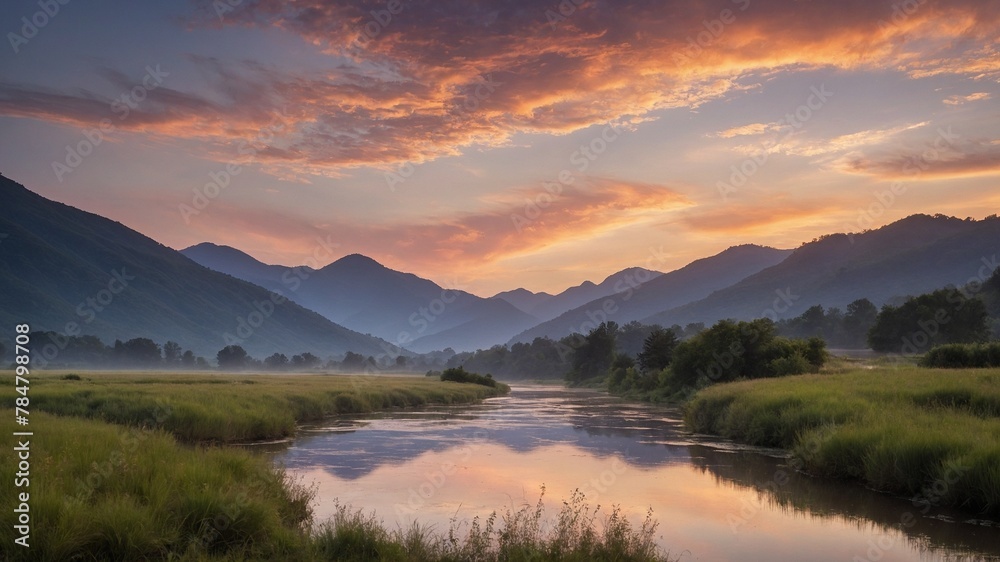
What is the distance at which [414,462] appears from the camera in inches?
948

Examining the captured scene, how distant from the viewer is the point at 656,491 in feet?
64.2

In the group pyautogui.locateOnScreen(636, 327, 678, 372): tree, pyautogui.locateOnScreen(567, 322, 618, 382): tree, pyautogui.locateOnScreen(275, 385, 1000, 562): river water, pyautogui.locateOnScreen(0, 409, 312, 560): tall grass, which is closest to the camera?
pyautogui.locateOnScreen(0, 409, 312, 560): tall grass

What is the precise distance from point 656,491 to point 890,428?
744cm

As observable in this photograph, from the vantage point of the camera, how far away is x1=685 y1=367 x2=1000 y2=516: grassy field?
16297 mm

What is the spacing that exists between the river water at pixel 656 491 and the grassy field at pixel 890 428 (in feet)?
2.23

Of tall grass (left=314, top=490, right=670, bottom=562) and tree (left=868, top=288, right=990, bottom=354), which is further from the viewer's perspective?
tree (left=868, top=288, right=990, bottom=354)

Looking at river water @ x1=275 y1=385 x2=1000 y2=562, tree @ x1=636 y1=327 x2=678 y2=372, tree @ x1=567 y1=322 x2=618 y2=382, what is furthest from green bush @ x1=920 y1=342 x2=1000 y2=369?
tree @ x1=567 y1=322 x2=618 y2=382

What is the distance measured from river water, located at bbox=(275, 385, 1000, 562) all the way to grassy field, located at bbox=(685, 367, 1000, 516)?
68 cm

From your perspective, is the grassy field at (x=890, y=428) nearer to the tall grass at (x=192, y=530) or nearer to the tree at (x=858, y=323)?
the tall grass at (x=192, y=530)

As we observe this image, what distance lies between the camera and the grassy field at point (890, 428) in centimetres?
1630

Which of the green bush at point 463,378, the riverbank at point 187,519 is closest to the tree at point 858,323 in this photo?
the green bush at point 463,378

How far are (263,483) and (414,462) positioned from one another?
1007cm

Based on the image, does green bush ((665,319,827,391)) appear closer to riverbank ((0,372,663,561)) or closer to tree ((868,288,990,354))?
riverbank ((0,372,663,561))

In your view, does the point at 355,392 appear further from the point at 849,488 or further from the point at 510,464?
the point at 849,488
